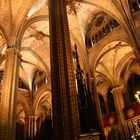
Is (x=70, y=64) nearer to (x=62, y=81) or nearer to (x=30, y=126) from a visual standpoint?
(x=62, y=81)

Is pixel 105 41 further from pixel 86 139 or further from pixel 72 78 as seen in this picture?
pixel 86 139

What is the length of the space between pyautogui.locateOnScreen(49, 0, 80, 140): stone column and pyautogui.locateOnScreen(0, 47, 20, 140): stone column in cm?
502

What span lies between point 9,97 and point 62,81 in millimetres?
5511

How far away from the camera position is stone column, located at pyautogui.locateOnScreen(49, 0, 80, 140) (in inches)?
221

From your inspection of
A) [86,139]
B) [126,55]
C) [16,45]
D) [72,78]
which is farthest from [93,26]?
[86,139]

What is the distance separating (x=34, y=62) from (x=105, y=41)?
24.3 ft

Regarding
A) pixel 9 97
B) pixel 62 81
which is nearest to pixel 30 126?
pixel 9 97

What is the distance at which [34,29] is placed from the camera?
17.2 m

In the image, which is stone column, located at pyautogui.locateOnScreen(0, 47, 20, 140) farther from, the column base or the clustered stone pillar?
the clustered stone pillar

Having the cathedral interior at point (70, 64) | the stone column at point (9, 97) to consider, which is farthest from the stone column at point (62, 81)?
the stone column at point (9, 97)

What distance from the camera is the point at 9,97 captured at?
35.6ft

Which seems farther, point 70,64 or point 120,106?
point 120,106

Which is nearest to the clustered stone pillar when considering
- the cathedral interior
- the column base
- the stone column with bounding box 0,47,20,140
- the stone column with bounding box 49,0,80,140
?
the cathedral interior

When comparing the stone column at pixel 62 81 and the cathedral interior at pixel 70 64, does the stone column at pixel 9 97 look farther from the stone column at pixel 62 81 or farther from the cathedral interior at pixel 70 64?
the stone column at pixel 62 81
